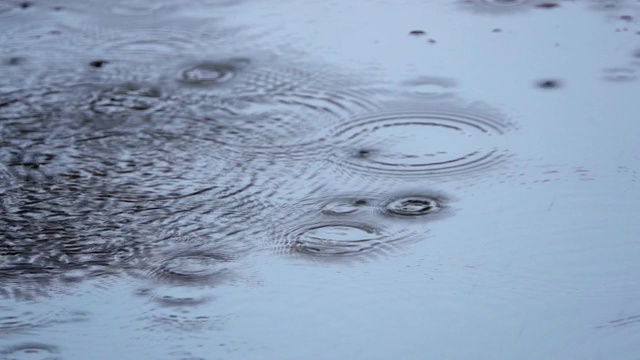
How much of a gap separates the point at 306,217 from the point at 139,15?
0.96 m

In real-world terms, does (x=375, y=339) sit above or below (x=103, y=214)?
below

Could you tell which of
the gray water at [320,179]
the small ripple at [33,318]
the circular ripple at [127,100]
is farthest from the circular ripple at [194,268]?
the circular ripple at [127,100]

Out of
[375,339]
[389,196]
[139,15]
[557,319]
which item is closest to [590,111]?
[389,196]

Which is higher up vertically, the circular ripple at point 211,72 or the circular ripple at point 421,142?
the circular ripple at point 211,72

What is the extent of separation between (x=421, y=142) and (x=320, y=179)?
0.22 meters

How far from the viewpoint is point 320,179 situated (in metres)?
1.62

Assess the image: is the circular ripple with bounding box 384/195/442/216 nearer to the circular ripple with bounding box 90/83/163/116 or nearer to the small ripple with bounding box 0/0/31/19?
the circular ripple with bounding box 90/83/163/116

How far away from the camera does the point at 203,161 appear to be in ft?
5.57

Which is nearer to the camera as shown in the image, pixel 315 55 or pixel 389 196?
pixel 389 196

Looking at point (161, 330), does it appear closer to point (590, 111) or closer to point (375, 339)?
point (375, 339)

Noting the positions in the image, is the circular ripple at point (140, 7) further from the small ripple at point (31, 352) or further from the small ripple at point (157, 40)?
the small ripple at point (31, 352)

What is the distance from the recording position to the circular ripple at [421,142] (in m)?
1.65

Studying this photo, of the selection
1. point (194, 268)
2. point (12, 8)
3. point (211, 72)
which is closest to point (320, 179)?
point (194, 268)

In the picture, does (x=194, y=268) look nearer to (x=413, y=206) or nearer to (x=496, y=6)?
(x=413, y=206)
